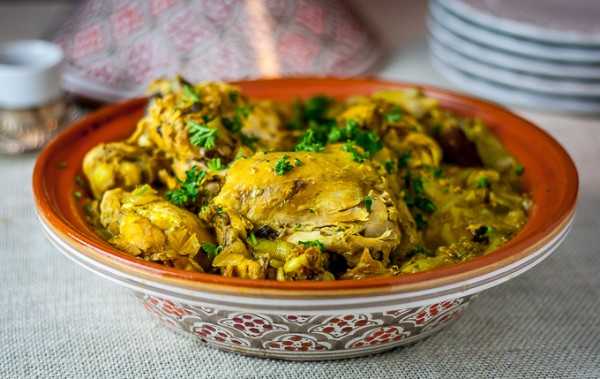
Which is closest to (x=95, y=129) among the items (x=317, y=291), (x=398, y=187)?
(x=398, y=187)

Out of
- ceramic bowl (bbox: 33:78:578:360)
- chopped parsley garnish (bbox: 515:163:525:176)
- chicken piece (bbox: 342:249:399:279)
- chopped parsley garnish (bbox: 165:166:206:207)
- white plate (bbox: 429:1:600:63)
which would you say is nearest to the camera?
ceramic bowl (bbox: 33:78:578:360)

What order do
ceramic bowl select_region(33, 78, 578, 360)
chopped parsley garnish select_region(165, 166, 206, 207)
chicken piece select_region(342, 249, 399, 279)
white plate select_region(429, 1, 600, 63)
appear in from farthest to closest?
white plate select_region(429, 1, 600, 63), chopped parsley garnish select_region(165, 166, 206, 207), chicken piece select_region(342, 249, 399, 279), ceramic bowl select_region(33, 78, 578, 360)

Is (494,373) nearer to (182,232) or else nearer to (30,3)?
(182,232)

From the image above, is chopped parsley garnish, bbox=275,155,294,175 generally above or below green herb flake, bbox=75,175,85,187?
above

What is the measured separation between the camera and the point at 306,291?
1.23m

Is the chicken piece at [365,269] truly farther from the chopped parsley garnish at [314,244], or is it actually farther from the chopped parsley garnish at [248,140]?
the chopped parsley garnish at [248,140]

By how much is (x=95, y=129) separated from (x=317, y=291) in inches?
32.3

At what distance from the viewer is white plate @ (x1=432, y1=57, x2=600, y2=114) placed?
251 cm

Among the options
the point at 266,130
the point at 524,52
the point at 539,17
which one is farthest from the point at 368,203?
the point at 539,17

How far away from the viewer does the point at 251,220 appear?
1428 millimetres

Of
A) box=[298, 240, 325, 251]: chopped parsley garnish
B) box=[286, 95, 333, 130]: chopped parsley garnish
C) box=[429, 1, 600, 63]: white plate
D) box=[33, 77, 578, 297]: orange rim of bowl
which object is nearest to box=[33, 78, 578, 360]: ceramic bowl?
box=[33, 77, 578, 297]: orange rim of bowl

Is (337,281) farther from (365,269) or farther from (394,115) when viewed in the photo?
(394,115)

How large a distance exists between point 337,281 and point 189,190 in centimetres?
41

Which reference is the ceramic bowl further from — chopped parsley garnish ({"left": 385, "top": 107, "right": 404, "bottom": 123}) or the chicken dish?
chopped parsley garnish ({"left": 385, "top": 107, "right": 404, "bottom": 123})
